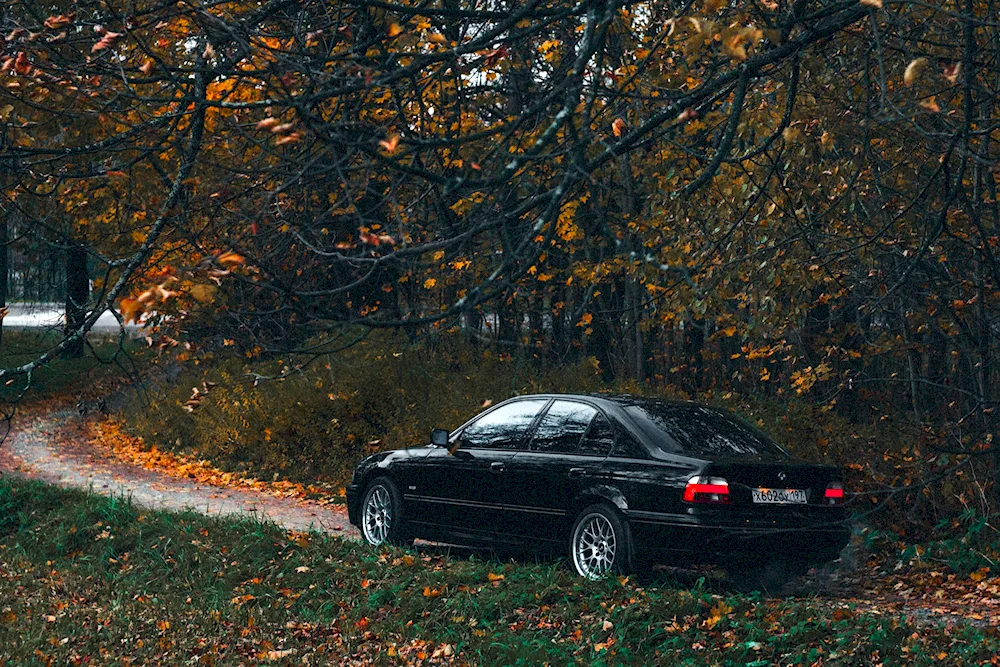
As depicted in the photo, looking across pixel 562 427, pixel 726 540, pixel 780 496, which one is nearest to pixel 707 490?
pixel 726 540

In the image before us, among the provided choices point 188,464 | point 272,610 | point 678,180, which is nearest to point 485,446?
point 272,610

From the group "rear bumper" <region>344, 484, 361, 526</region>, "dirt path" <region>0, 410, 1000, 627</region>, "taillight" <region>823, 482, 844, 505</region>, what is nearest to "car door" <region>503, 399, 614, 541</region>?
"dirt path" <region>0, 410, 1000, 627</region>

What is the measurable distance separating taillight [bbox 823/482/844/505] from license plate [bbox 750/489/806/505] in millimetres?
265

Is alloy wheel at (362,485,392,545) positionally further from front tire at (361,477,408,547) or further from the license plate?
the license plate

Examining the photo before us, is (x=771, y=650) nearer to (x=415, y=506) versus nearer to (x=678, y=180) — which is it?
(x=415, y=506)

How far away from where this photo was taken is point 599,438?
10117 millimetres

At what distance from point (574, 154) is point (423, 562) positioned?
554 centimetres

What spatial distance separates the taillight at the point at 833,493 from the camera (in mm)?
9797

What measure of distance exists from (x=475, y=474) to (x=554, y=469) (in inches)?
38.0

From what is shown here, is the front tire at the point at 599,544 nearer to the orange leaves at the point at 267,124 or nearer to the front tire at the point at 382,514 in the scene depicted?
the front tire at the point at 382,514

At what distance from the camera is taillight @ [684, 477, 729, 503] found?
9180 mm

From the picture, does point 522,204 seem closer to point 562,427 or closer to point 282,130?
point 282,130

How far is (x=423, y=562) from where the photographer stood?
10430mm

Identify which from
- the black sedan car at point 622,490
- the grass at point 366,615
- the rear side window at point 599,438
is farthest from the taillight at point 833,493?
the rear side window at point 599,438
